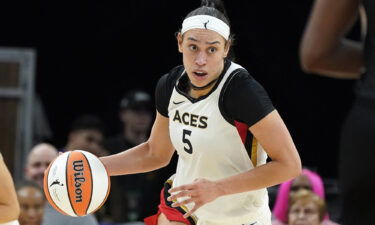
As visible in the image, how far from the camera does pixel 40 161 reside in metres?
7.00

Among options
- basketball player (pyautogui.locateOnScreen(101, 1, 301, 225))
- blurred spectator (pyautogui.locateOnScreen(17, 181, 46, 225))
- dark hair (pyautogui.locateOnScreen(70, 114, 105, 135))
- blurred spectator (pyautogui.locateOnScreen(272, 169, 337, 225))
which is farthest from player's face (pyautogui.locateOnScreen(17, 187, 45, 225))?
basketball player (pyautogui.locateOnScreen(101, 1, 301, 225))

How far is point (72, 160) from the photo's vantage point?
13.8ft

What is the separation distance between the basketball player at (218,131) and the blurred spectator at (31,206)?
6.57 feet

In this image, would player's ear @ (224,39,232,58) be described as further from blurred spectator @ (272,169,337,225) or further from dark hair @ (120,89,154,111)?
dark hair @ (120,89,154,111)

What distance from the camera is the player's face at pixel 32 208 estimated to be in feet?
19.9

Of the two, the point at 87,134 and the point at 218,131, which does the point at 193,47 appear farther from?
the point at 87,134

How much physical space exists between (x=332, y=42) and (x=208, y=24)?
1.63m

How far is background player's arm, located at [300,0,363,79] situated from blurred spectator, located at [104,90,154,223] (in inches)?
199

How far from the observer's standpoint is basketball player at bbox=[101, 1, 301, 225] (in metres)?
3.77

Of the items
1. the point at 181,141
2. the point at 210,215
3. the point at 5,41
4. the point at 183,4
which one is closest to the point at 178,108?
the point at 181,141

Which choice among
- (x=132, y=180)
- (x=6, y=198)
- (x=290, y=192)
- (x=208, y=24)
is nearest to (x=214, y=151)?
(x=208, y=24)

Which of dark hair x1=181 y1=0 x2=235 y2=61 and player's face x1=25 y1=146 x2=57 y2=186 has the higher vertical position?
dark hair x1=181 y1=0 x2=235 y2=61

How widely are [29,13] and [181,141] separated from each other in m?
5.51

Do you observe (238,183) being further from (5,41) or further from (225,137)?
(5,41)
